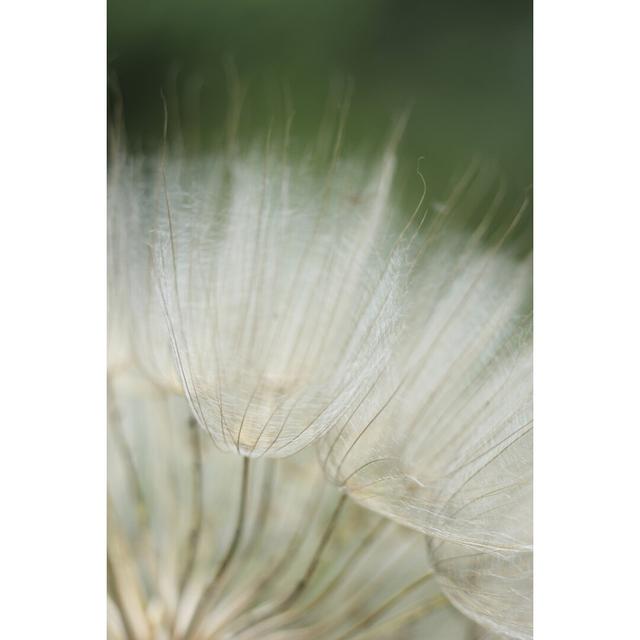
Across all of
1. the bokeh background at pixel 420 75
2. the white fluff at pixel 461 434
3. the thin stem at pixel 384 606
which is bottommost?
the thin stem at pixel 384 606

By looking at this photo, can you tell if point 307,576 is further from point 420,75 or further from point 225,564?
point 420,75

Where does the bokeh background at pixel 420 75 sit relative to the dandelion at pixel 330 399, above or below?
above

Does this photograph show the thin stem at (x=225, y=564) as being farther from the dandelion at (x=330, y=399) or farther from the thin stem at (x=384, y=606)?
the thin stem at (x=384, y=606)

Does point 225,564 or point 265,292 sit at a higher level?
point 265,292
